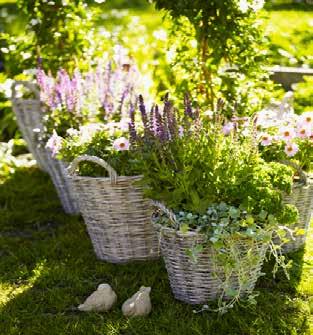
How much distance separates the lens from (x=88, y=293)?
3.23 metres

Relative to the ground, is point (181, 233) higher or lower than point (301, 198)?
higher

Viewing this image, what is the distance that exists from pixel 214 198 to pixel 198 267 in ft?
0.97

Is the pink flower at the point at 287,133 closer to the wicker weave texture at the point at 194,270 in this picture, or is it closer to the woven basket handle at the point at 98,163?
the wicker weave texture at the point at 194,270

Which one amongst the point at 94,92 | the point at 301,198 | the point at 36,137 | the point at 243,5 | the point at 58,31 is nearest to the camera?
the point at 301,198

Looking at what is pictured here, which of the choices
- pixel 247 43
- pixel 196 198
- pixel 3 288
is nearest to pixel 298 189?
pixel 196 198

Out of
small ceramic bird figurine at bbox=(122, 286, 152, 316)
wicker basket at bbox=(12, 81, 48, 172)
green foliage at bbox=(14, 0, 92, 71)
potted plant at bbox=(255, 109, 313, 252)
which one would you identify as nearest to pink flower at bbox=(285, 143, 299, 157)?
potted plant at bbox=(255, 109, 313, 252)

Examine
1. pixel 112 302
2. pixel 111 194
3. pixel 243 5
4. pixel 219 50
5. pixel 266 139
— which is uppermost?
pixel 243 5

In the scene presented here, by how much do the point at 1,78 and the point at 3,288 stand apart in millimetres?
2601

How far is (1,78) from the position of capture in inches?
219

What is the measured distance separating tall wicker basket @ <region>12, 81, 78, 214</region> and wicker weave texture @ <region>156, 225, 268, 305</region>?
52.6 inches

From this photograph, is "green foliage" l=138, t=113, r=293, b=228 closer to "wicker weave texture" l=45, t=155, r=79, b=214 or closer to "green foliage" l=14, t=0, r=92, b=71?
"wicker weave texture" l=45, t=155, r=79, b=214

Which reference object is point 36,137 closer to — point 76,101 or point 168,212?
point 76,101

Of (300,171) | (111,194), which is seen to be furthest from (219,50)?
(111,194)

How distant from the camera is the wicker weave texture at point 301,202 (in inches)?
127
